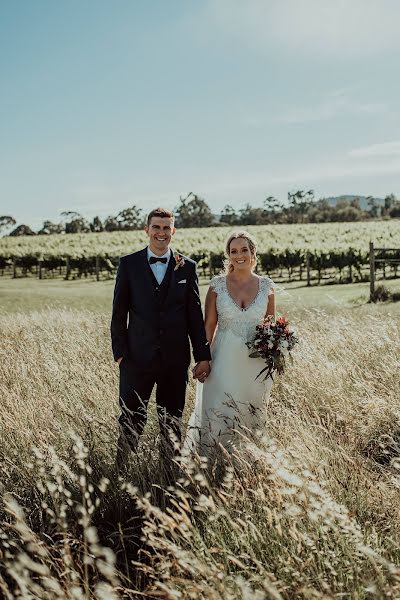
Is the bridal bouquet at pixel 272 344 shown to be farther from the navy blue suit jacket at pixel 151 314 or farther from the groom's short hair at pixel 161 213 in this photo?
the groom's short hair at pixel 161 213

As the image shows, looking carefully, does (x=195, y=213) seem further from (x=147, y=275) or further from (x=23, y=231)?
(x=147, y=275)

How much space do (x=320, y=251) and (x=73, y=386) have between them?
30.6 metres

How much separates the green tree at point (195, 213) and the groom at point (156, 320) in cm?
11386

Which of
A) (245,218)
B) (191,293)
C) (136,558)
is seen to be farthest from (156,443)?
(245,218)

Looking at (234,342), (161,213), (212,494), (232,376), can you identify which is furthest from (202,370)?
(212,494)

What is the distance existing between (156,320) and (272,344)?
0.93m

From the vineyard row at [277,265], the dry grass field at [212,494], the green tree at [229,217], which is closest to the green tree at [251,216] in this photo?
the green tree at [229,217]

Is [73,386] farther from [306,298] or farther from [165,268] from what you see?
[306,298]

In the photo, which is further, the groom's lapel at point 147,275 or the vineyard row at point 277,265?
the vineyard row at point 277,265

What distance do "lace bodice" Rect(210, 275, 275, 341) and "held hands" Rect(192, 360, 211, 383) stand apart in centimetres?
38

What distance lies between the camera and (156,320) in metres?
4.39

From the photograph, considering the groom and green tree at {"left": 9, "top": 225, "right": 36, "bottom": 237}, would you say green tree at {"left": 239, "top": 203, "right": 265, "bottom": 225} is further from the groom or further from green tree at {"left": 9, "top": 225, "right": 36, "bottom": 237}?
the groom

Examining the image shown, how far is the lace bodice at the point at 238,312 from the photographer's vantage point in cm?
494

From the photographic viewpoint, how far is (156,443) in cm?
384
